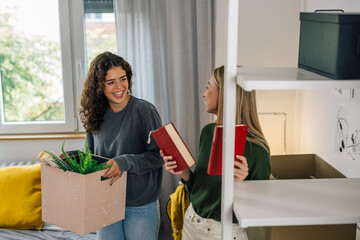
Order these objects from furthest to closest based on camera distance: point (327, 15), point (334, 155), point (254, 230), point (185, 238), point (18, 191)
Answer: point (18, 191)
point (334, 155)
point (254, 230)
point (185, 238)
point (327, 15)

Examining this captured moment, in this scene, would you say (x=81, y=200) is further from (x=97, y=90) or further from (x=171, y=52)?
(x=171, y=52)

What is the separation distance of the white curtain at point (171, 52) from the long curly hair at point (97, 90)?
0.88 meters

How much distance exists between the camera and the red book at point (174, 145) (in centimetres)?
159

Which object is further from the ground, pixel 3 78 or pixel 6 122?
pixel 3 78

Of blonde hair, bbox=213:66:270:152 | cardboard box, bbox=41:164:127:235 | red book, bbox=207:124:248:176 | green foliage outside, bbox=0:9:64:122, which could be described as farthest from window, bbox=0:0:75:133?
red book, bbox=207:124:248:176

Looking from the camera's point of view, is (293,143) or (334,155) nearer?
(334,155)

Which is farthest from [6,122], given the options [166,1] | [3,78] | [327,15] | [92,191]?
[327,15]

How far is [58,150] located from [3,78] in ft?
2.18

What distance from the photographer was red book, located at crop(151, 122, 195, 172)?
1.59m

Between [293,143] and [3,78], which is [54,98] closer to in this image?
[3,78]

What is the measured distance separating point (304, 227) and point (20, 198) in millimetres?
1872

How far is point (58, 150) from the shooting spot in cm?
325

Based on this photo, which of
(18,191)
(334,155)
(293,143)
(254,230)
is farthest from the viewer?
(293,143)

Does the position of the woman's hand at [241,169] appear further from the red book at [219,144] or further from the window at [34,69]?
the window at [34,69]
